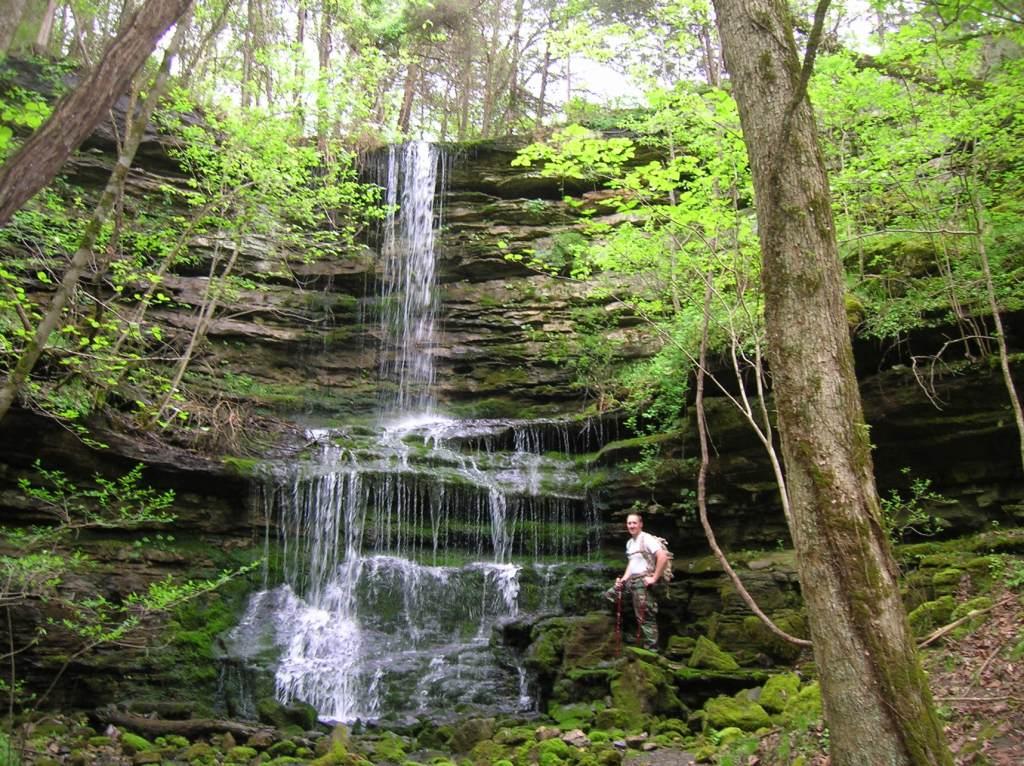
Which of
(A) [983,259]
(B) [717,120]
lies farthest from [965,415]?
(B) [717,120]

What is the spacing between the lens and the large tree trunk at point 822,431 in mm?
3281

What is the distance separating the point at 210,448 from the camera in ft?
A: 41.1

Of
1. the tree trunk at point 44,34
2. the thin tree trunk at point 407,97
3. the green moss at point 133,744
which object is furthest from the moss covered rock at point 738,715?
the thin tree trunk at point 407,97

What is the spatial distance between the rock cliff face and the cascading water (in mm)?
775

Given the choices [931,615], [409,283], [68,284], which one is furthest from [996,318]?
[409,283]

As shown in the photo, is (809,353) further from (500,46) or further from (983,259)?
(500,46)

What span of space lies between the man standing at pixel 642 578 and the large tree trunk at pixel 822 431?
217 inches

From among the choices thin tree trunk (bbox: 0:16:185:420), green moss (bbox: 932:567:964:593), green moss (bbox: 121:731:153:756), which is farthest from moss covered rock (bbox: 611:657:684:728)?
thin tree trunk (bbox: 0:16:185:420)

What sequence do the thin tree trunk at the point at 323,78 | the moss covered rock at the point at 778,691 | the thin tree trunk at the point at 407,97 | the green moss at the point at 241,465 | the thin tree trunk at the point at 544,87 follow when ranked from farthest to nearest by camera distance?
the thin tree trunk at the point at 544,87, the thin tree trunk at the point at 407,97, the thin tree trunk at the point at 323,78, the green moss at the point at 241,465, the moss covered rock at the point at 778,691

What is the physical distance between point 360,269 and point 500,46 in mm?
9807

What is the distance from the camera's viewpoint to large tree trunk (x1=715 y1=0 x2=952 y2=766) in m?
3.28

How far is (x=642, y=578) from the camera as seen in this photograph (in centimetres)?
908

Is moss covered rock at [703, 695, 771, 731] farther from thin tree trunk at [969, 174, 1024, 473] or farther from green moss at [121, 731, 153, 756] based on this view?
green moss at [121, 731, 153, 756]

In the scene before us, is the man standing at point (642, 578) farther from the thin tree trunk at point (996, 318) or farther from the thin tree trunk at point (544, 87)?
the thin tree trunk at point (544, 87)
